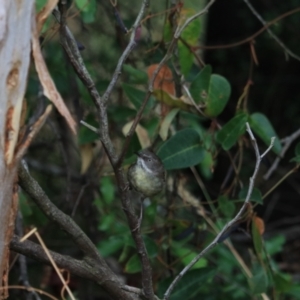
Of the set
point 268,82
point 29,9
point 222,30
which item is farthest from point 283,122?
point 29,9

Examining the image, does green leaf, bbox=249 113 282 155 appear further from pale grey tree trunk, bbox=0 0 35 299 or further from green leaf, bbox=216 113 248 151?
pale grey tree trunk, bbox=0 0 35 299

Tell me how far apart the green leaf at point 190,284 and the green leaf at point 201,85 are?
0.61m

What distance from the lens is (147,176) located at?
7.84ft

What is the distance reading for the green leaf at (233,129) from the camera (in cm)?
259

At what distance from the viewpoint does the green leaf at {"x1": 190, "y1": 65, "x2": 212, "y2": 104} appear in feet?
8.67

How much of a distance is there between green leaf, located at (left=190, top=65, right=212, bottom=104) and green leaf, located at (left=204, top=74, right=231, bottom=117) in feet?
0.07

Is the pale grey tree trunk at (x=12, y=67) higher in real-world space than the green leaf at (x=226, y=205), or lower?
higher

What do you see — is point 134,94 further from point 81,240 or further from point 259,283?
point 81,240

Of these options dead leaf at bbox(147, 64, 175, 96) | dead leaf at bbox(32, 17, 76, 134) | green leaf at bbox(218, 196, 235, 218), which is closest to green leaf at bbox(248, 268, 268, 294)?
green leaf at bbox(218, 196, 235, 218)

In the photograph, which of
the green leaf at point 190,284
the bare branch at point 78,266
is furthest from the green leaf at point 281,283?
the bare branch at point 78,266

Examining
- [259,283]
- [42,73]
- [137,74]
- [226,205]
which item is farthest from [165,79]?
[42,73]

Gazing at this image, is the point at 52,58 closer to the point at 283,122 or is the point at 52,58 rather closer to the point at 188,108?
the point at 188,108

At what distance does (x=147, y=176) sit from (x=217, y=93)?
0.48 metres

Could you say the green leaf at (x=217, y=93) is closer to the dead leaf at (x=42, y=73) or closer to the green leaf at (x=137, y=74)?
the green leaf at (x=137, y=74)
